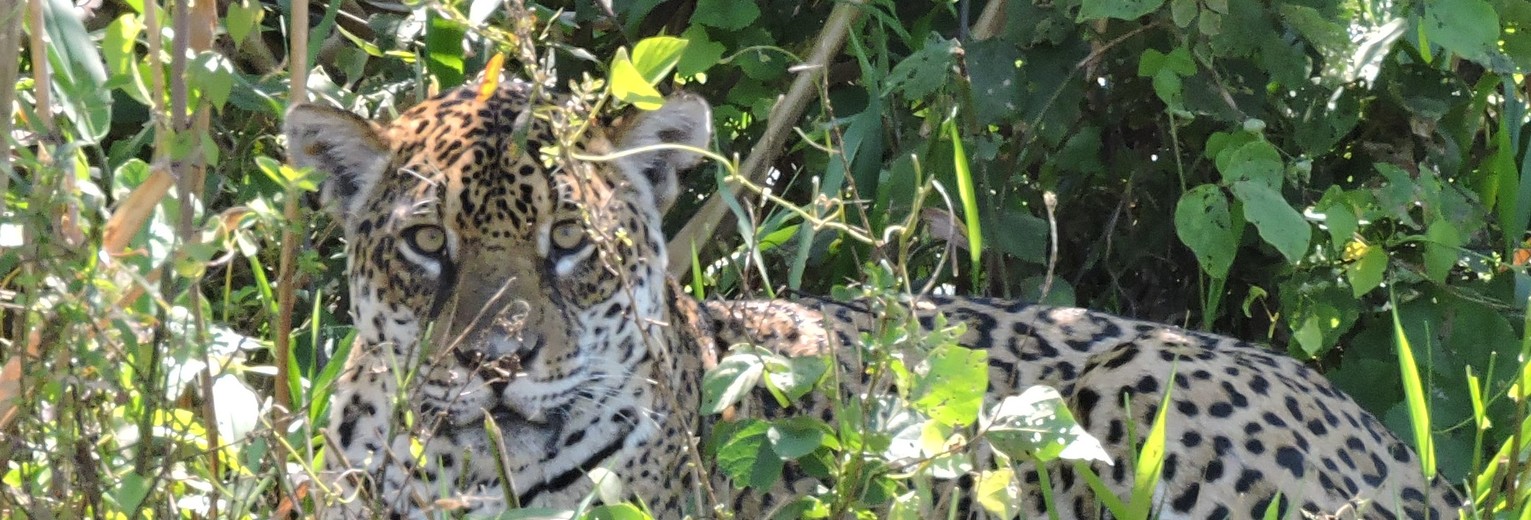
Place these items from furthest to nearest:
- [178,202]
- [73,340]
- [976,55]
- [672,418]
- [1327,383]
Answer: [976,55], [1327,383], [672,418], [178,202], [73,340]

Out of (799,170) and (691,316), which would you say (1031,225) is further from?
(691,316)

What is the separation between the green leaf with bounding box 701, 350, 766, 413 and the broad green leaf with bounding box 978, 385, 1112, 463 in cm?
36

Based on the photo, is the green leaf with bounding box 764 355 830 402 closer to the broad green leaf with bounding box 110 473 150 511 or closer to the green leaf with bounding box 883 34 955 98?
the broad green leaf with bounding box 110 473 150 511

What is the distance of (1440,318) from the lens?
15.2 ft

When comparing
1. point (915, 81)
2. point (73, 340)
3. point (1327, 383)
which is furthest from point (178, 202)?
point (1327, 383)

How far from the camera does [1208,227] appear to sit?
4387mm

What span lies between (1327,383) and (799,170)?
1511 mm

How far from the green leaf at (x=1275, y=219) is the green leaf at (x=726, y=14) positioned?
4.43 ft

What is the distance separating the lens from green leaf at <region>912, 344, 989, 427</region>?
105 inches

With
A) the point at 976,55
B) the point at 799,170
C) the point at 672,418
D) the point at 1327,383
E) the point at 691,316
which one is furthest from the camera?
the point at 799,170

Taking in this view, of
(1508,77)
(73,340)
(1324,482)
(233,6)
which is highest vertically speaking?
(233,6)

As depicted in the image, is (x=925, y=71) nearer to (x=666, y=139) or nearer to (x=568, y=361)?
(x=666, y=139)

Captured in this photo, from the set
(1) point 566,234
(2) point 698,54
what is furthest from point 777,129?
(1) point 566,234

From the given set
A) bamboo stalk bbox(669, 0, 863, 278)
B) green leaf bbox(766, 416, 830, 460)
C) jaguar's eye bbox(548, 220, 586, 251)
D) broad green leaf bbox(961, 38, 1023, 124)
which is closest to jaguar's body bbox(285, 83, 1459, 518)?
jaguar's eye bbox(548, 220, 586, 251)
